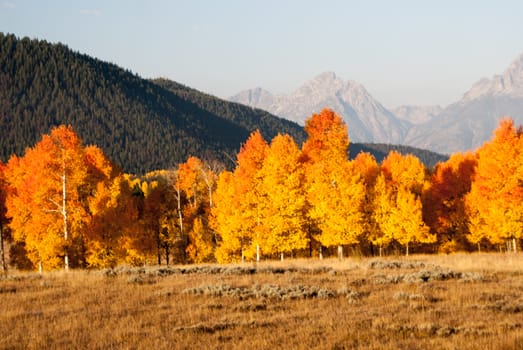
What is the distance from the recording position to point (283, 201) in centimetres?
3875

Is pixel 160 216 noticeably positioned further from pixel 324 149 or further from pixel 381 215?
pixel 381 215

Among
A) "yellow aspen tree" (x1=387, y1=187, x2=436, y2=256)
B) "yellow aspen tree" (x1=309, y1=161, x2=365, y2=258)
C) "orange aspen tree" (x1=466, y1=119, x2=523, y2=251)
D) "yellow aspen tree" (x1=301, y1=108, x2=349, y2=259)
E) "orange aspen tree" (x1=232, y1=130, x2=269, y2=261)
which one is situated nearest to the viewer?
"yellow aspen tree" (x1=309, y1=161, x2=365, y2=258)

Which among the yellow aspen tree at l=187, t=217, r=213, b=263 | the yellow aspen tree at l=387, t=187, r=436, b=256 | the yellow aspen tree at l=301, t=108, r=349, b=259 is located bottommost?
the yellow aspen tree at l=187, t=217, r=213, b=263

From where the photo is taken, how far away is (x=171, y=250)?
62438 millimetres

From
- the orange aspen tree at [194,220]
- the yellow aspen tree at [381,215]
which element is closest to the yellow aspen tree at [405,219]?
the yellow aspen tree at [381,215]

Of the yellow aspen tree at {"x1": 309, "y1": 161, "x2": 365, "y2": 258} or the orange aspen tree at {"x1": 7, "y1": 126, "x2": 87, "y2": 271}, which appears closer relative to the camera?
the orange aspen tree at {"x1": 7, "y1": 126, "x2": 87, "y2": 271}

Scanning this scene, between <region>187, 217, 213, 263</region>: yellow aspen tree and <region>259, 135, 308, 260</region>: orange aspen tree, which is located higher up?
<region>259, 135, 308, 260</region>: orange aspen tree

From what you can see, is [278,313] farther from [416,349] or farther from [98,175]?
[98,175]

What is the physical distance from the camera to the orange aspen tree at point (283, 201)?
3862cm

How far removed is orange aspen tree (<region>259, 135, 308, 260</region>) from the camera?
38625 millimetres

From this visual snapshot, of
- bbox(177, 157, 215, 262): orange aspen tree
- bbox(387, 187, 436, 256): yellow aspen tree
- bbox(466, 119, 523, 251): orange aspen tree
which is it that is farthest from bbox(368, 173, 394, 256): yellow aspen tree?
bbox(177, 157, 215, 262): orange aspen tree

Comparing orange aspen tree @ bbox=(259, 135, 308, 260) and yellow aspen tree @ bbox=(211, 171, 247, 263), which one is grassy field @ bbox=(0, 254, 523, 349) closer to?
orange aspen tree @ bbox=(259, 135, 308, 260)

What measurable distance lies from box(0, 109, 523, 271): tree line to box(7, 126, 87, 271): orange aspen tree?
0.23 ft

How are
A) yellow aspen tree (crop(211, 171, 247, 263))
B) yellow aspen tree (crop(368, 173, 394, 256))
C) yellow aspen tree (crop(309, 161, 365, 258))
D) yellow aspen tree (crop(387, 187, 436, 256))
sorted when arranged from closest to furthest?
yellow aspen tree (crop(309, 161, 365, 258)) → yellow aspen tree (crop(211, 171, 247, 263)) → yellow aspen tree (crop(387, 187, 436, 256)) → yellow aspen tree (crop(368, 173, 394, 256))
